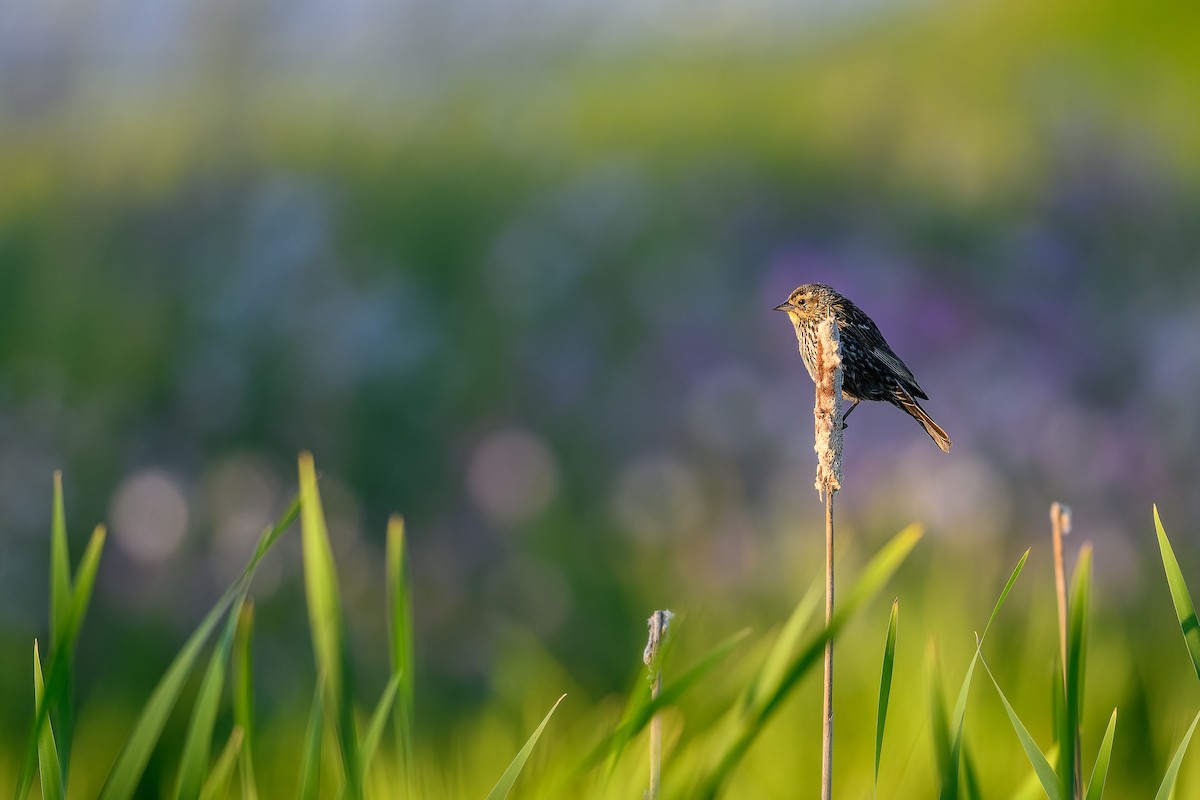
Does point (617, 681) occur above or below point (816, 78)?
below

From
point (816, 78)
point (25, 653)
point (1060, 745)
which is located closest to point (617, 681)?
point (25, 653)

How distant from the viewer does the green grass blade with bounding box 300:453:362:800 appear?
1.87 ft

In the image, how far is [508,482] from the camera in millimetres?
2412

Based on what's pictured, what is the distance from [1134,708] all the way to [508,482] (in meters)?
1.36

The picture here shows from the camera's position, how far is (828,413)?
0.57m

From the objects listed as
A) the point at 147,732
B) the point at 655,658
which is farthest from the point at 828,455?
the point at 147,732

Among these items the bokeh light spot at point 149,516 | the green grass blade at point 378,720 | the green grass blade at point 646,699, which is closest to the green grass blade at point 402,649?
the green grass blade at point 378,720

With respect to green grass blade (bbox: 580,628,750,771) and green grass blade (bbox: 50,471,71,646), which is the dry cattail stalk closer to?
green grass blade (bbox: 580,628,750,771)

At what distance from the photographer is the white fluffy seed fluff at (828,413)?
56cm

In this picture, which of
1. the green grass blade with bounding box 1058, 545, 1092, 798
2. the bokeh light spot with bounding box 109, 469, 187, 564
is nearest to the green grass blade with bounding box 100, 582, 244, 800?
the green grass blade with bounding box 1058, 545, 1092, 798

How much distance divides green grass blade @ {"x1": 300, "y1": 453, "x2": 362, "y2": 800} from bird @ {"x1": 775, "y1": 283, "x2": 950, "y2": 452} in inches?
17.0

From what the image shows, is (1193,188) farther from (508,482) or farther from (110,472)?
(110,472)

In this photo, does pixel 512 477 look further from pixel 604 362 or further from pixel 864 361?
pixel 864 361

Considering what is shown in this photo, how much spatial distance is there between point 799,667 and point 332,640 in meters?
0.24
